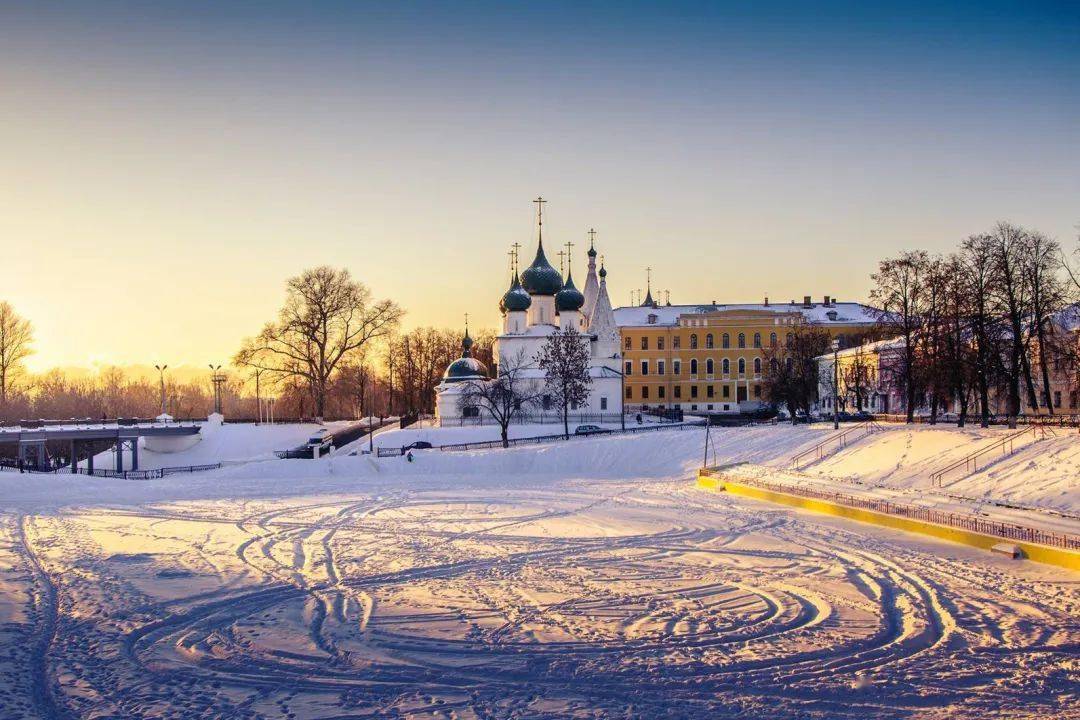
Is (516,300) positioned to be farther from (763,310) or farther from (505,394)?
(763,310)

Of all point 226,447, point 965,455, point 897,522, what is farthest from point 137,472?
point 965,455

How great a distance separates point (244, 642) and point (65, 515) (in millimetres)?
18766

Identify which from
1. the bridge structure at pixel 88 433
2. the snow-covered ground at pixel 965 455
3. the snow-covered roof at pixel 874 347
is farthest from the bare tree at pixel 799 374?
the bridge structure at pixel 88 433

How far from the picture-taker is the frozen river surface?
12.6 metres

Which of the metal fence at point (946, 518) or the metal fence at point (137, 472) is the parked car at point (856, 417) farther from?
→ the metal fence at point (137, 472)

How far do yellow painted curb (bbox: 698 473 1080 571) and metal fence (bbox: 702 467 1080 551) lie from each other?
7.5 inches

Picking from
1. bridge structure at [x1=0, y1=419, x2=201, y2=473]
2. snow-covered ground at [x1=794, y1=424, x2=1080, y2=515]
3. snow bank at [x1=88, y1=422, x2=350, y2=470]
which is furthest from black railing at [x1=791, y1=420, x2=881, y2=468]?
bridge structure at [x1=0, y1=419, x2=201, y2=473]

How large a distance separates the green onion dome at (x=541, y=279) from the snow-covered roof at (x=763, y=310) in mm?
17164

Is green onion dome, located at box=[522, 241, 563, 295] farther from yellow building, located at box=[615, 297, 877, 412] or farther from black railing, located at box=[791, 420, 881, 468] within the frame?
black railing, located at box=[791, 420, 881, 468]

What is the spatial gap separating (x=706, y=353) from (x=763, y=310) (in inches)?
237

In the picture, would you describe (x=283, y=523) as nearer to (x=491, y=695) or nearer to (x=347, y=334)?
(x=491, y=695)

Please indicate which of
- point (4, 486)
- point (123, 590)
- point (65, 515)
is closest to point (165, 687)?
point (123, 590)

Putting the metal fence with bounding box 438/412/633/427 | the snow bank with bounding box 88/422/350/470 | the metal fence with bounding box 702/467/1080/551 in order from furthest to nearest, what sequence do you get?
the metal fence with bounding box 438/412/633/427 → the snow bank with bounding box 88/422/350/470 → the metal fence with bounding box 702/467/1080/551

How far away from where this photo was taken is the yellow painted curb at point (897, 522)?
67.8 ft
